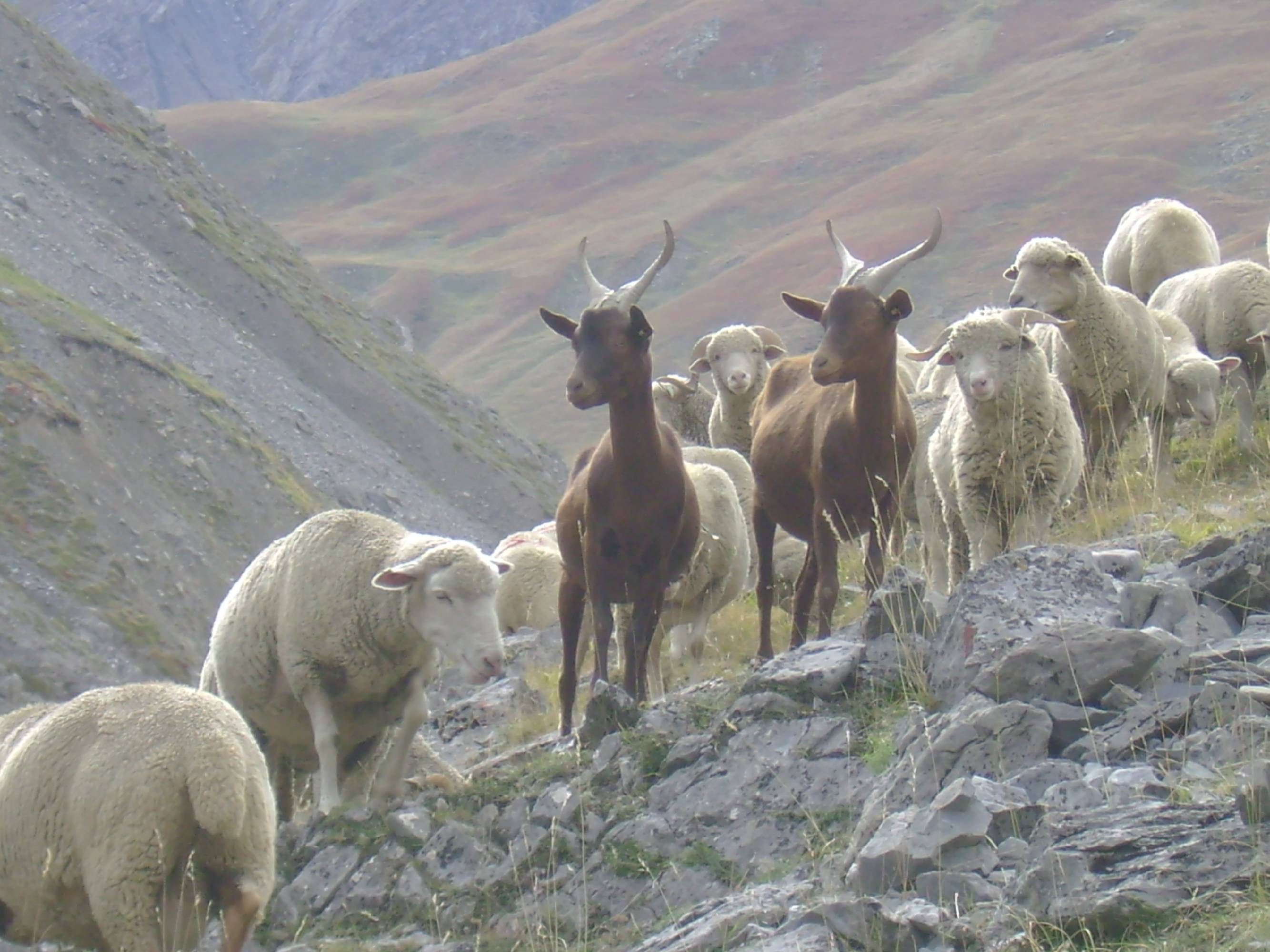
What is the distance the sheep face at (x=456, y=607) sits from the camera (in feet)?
28.2

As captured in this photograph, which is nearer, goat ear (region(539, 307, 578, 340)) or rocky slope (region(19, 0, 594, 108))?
goat ear (region(539, 307, 578, 340))

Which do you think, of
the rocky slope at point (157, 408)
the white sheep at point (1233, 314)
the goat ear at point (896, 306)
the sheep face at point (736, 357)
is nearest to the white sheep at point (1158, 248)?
the white sheep at point (1233, 314)

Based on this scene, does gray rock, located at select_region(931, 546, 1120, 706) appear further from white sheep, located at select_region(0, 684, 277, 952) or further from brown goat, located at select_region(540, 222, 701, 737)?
white sheep, located at select_region(0, 684, 277, 952)

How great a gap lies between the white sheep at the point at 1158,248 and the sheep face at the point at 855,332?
7541 mm

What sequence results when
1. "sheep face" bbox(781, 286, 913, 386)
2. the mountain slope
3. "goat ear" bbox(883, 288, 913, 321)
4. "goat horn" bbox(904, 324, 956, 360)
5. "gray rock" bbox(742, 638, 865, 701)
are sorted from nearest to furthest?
"gray rock" bbox(742, 638, 865, 701)
"sheep face" bbox(781, 286, 913, 386)
"goat ear" bbox(883, 288, 913, 321)
"goat horn" bbox(904, 324, 956, 360)
the mountain slope

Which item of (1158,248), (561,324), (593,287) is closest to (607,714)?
(561,324)

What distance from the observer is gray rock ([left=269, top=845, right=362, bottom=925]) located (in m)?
7.59

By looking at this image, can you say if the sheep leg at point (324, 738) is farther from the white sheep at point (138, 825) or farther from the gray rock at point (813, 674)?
the gray rock at point (813, 674)

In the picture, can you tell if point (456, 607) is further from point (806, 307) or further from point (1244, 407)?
point (1244, 407)

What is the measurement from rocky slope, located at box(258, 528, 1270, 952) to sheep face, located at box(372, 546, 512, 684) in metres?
0.60

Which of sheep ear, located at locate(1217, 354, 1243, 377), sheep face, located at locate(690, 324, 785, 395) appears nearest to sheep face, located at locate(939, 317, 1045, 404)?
sheep ear, located at locate(1217, 354, 1243, 377)

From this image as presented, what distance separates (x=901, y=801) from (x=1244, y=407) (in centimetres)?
795

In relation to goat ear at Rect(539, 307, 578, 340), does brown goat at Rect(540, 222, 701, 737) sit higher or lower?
lower

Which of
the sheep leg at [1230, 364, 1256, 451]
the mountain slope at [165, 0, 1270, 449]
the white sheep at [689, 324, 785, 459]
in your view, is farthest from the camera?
the mountain slope at [165, 0, 1270, 449]
